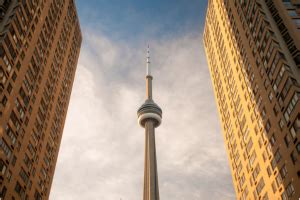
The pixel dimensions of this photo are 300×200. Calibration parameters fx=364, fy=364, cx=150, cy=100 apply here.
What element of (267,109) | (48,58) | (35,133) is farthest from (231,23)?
(35,133)

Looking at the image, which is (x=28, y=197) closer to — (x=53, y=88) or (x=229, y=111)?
(x=53, y=88)

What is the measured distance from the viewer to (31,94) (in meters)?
61.2

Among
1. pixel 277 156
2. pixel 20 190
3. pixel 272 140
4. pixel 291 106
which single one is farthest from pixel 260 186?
pixel 20 190

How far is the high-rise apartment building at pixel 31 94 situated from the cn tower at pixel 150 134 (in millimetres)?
59809

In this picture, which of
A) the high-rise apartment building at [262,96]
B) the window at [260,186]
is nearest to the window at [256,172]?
the high-rise apartment building at [262,96]

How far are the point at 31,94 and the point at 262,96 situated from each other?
37.4 metres

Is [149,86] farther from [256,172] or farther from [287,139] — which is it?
[287,139]

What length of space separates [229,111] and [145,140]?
79.3m

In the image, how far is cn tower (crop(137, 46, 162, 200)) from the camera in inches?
5084

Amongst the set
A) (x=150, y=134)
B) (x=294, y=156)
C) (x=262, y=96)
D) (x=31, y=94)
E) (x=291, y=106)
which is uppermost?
(x=150, y=134)

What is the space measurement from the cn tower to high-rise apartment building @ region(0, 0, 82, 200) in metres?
59.8

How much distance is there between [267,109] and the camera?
52719 millimetres

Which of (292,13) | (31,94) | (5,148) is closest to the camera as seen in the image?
(5,148)

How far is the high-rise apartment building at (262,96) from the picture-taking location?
151ft
